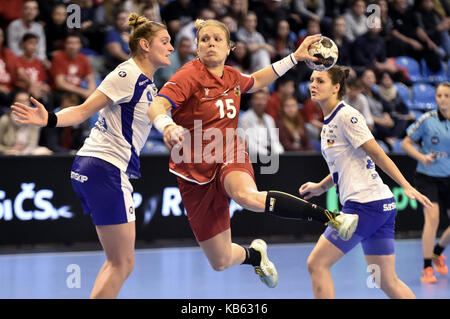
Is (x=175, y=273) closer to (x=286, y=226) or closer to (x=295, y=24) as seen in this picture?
(x=286, y=226)

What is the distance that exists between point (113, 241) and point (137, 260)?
342 centimetres

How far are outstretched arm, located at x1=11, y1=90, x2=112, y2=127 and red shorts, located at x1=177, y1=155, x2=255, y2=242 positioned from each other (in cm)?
79

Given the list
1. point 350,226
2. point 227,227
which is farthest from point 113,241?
point 350,226

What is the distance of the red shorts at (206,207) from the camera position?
4.58 m

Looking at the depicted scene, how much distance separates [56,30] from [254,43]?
10.2 ft

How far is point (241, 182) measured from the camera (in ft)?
13.9

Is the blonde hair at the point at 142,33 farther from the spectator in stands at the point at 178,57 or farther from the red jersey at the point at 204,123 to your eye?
the spectator in stands at the point at 178,57

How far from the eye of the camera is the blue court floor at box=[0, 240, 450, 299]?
6.08 m

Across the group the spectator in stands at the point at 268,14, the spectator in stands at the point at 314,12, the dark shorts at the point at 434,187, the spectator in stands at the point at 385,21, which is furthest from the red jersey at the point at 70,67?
the spectator in stands at the point at 385,21

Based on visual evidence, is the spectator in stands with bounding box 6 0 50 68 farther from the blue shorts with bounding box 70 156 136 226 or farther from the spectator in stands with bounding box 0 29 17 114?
the blue shorts with bounding box 70 156 136 226

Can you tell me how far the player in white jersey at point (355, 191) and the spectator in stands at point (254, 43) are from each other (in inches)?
233

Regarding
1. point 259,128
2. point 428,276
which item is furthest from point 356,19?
point 428,276

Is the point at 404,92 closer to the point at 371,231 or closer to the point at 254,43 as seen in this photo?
the point at 254,43

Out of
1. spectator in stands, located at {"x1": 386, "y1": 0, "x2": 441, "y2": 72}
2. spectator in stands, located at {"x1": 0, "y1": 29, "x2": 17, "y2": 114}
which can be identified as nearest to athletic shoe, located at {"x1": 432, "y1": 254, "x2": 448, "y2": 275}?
spectator in stands, located at {"x1": 0, "y1": 29, "x2": 17, "y2": 114}
